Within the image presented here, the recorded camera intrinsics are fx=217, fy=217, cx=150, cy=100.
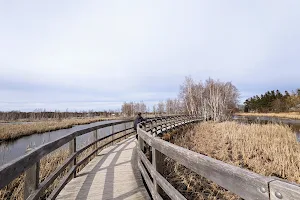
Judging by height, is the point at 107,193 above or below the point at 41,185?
below

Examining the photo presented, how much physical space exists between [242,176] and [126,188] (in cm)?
367

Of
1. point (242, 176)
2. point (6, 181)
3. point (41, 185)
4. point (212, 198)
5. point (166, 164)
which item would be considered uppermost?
point (242, 176)

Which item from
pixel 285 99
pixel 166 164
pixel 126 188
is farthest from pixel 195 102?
pixel 126 188

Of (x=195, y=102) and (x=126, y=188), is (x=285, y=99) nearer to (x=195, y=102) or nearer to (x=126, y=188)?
(x=195, y=102)

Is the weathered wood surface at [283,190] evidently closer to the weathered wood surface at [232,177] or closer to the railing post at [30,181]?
the weathered wood surface at [232,177]

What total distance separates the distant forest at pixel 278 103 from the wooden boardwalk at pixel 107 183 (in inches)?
2872

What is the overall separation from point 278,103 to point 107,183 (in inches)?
3072

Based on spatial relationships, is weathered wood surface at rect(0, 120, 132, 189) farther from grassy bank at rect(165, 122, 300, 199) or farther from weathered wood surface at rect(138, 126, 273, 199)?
grassy bank at rect(165, 122, 300, 199)

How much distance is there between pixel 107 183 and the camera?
493cm

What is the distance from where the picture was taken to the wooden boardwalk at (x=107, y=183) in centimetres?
419

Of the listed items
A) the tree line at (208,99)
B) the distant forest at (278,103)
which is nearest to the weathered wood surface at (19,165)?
the tree line at (208,99)

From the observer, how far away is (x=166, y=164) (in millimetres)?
7863

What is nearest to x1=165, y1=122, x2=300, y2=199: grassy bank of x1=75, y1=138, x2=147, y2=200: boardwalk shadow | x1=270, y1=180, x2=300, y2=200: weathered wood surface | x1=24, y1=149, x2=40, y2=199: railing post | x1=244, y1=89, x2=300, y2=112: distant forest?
x1=75, y1=138, x2=147, y2=200: boardwalk shadow

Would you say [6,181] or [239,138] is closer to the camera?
[6,181]
